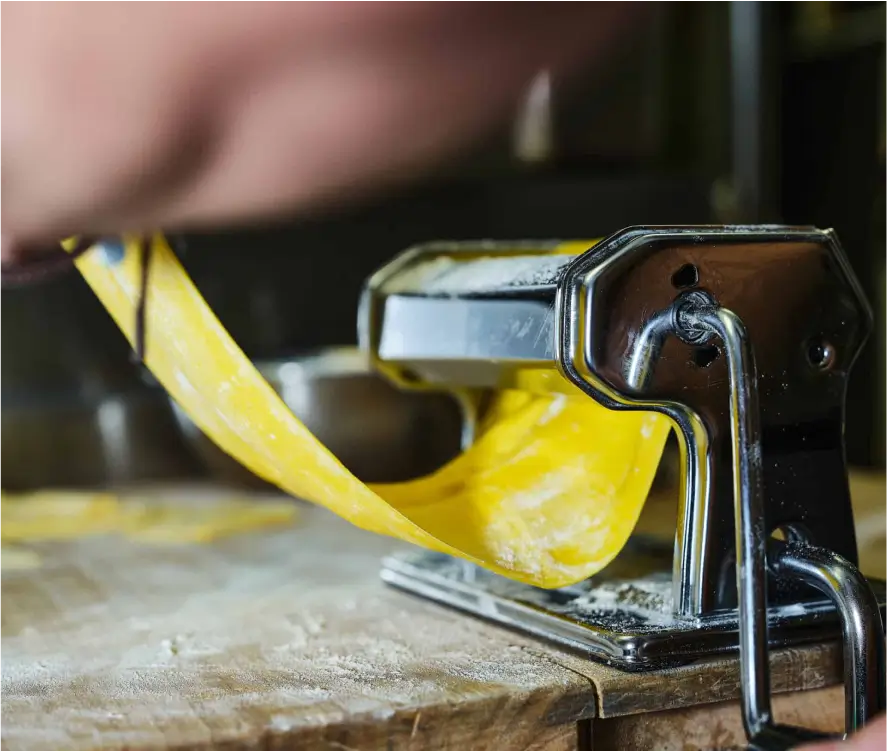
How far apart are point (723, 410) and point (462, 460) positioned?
0.86 feet

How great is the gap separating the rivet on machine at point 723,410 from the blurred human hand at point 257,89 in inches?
15.0

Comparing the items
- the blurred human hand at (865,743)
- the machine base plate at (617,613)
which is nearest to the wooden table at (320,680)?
the machine base plate at (617,613)

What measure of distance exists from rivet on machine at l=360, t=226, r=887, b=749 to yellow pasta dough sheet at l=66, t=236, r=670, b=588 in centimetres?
4

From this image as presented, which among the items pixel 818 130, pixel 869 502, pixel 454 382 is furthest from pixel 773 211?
pixel 454 382

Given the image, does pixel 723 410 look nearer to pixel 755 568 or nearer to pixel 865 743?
pixel 755 568

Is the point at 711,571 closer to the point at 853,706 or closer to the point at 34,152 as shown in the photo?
the point at 853,706

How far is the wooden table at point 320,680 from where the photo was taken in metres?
0.55

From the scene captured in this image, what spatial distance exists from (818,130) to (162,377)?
1652mm

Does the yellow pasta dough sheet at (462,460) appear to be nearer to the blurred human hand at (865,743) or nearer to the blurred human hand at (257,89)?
the blurred human hand at (865,743)

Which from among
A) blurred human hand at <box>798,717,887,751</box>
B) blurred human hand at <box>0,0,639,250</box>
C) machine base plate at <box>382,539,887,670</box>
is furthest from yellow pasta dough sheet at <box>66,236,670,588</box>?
blurred human hand at <box>0,0,639,250</box>

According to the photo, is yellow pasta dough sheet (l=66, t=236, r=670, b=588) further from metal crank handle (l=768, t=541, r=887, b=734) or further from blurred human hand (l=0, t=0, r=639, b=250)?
blurred human hand (l=0, t=0, r=639, b=250)

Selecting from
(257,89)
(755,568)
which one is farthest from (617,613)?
(257,89)

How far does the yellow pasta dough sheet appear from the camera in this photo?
2.26 feet

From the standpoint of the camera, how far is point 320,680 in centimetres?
61
